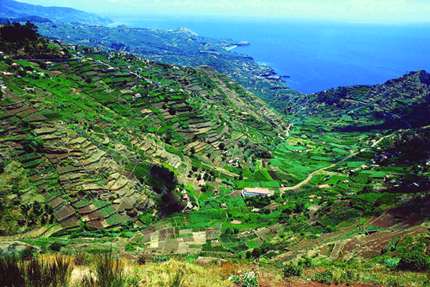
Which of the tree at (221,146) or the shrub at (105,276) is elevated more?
the shrub at (105,276)

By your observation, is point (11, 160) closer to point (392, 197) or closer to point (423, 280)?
point (423, 280)

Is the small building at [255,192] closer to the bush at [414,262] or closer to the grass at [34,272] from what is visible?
the bush at [414,262]

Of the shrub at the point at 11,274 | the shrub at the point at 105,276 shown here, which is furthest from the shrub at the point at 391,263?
the shrub at the point at 11,274

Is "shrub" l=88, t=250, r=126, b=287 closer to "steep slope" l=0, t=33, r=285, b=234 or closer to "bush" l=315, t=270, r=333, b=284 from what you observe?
"bush" l=315, t=270, r=333, b=284

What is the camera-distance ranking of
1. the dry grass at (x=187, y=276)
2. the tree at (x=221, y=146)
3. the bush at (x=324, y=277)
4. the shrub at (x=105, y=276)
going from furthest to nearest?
1. the tree at (x=221, y=146)
2. the bush at (x=324, y=277)
3. the dry grass at (x=187, y=276)
4. the shrub at (x=105, y=276)

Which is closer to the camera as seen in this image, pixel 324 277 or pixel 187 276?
pixel 187 276

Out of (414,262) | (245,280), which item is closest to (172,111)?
(245,280)

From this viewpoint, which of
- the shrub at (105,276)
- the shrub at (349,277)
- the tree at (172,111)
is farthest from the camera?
the tree at (172,111)

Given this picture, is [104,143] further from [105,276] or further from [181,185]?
[105,276]

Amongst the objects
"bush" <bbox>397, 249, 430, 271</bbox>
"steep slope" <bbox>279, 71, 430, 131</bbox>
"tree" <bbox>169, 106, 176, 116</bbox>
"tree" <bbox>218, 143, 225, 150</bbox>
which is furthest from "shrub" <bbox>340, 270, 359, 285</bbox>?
"steep slope" <bbox>279, 71, 430, 131</bbox>
